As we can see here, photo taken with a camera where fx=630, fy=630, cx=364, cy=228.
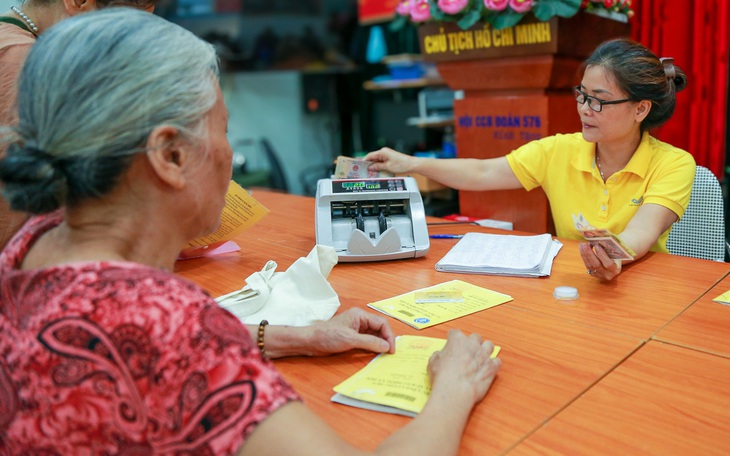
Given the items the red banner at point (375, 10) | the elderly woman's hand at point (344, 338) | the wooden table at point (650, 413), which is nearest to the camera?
the wooden table at point (650, 413)

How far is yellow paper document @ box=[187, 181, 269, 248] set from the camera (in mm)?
1773

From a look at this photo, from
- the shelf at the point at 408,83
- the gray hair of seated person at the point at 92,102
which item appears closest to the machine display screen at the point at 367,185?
the gray hair of seated person at the point at 92,102

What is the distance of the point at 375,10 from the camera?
17.3ft

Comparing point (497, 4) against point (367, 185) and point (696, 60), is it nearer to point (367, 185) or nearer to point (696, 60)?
point (367, 185)

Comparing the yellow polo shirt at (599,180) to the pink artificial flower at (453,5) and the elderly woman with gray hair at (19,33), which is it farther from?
the elderly woman with gray hair at (19,33)

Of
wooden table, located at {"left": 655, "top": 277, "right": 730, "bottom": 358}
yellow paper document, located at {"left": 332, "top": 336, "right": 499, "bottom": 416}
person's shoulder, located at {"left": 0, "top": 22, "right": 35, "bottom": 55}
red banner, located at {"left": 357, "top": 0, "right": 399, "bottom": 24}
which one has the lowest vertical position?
wooden table, located at {"left": 655, "top": 277, "right": 730, "bottom": 358}

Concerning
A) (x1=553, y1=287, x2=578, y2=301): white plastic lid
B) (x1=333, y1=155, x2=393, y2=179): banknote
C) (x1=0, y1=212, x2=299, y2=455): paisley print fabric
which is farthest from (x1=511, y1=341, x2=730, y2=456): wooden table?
(x1=333, y1=155, x2=393, y2=179): banknote

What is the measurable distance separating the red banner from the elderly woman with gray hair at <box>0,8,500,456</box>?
4566 millimetres

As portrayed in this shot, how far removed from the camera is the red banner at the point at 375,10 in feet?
16.9

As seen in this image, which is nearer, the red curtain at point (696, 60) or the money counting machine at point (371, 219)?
the money counting machine at point (371, 219)

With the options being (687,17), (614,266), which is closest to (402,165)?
(614,266)

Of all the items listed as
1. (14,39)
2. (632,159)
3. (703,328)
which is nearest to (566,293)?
(703,328)

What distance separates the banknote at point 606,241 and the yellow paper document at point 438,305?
250 millimetres

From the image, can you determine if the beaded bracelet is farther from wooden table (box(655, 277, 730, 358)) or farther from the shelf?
the shelf
